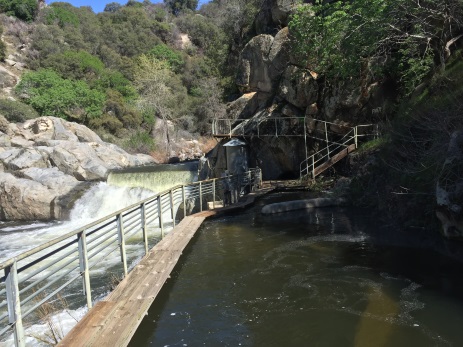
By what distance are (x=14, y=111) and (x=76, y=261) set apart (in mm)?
30496

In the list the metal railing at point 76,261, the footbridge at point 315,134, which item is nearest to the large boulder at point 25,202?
the metal railing at point 76,261

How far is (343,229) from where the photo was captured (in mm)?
10078

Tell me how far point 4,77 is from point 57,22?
23.4 m

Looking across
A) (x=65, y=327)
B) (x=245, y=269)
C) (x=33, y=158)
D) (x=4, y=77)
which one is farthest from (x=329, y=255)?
(x=4, y=77)

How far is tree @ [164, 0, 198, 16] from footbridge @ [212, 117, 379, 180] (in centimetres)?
8307

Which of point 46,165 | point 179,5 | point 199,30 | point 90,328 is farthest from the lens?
point 179,5

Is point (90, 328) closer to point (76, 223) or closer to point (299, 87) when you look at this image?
point (76, 223)

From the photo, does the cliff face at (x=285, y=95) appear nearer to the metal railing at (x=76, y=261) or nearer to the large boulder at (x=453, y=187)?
the metal railing at (x=76, y=261)

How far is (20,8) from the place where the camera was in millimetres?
59969

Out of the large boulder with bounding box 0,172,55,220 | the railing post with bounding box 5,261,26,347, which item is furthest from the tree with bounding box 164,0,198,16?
the railing post with bounding box 5,261,26,347

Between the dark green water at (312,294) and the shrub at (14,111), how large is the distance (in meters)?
33.5

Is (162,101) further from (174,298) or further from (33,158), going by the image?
(174,298)

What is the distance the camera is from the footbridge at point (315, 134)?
18.0 metres

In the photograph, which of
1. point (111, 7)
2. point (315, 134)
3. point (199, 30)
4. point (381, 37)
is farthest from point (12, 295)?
point (111, 7)
